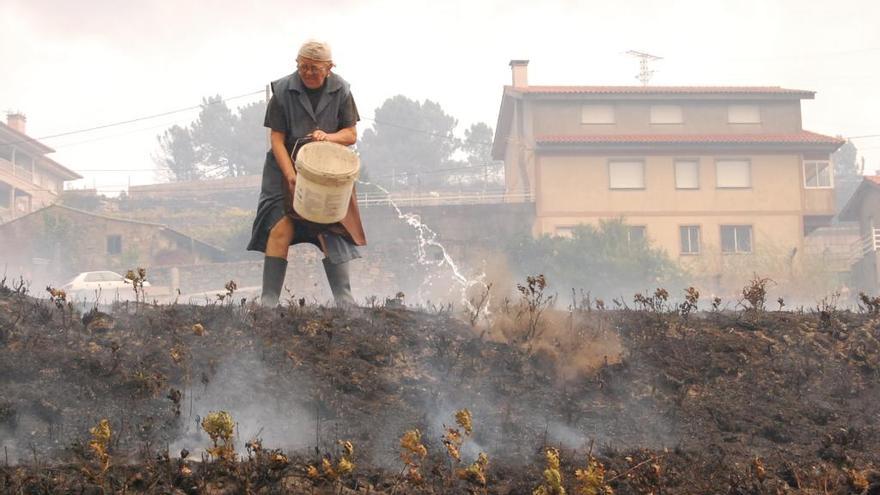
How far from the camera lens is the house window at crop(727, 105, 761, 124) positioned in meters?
43.7

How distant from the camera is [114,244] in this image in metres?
46.2

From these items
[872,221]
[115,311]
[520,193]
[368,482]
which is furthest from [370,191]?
[368,482]

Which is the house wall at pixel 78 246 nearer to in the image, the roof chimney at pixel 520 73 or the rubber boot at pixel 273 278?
the roof chimney at pixel 520 73

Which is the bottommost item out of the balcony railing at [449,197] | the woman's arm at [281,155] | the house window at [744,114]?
the woman's arm at [281,155]

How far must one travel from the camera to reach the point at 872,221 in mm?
42281

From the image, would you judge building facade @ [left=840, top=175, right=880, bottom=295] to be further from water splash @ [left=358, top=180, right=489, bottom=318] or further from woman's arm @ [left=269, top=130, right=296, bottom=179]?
woman's arm @ [left=269, top=130, right=296, bottom=179]

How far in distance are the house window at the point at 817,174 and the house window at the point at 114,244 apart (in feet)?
102

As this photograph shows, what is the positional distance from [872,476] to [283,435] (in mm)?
3289

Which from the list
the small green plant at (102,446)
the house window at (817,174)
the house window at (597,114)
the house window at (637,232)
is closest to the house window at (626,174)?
the house window at (637,232)

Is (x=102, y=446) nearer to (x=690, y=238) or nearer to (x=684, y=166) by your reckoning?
(x=690, y=238)

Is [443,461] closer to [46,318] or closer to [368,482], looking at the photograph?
[368,482]

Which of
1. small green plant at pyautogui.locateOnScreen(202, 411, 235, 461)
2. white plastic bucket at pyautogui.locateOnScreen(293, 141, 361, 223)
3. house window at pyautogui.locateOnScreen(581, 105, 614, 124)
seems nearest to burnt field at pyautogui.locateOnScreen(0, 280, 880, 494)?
small green plant at pyautogui.locateOnScreen(202, 411, 235, 461)

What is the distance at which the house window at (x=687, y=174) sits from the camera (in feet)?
140

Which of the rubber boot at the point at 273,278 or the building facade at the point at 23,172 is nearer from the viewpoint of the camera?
the rubber boot at the point at 273,278
